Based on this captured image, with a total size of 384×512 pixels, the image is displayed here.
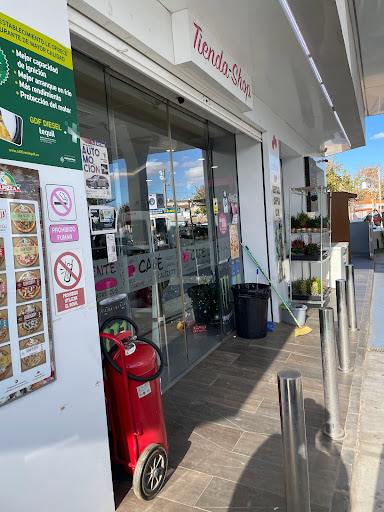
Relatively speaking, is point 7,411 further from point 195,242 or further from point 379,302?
point 379,302

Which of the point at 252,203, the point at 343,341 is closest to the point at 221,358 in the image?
the point at 343,341

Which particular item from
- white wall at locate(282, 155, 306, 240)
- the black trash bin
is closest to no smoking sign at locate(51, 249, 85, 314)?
the black trash bin

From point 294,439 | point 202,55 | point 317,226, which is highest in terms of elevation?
point 202,55

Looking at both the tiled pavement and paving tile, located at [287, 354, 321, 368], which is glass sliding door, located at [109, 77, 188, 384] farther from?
paving tile, located at [287, 354, 321, 368]

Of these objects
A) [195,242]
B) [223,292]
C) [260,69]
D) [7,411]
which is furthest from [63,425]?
[260,69]

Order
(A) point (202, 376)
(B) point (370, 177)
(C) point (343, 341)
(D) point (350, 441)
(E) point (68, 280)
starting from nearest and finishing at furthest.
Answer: (E) point (68, 280) → (D) point (350, 441) → (C) point (343, 341) → (A) point (202, 376) → (B) point (370, 177)

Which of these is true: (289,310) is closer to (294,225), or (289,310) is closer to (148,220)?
(294,225)

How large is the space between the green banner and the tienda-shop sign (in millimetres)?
1399

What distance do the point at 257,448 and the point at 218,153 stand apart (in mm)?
4080

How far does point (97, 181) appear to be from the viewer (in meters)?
3.05

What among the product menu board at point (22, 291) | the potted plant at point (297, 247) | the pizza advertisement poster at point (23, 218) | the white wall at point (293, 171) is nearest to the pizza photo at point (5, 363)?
the product menu board at point (22, 291)

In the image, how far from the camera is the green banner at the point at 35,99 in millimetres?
1656

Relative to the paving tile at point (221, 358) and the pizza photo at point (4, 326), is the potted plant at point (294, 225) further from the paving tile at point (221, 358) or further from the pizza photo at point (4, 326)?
the pizza photo at point (4, 326)

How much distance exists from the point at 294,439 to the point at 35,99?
7.06ft
